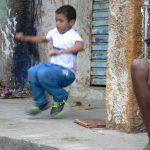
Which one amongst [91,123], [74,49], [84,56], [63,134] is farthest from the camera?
[84,56]

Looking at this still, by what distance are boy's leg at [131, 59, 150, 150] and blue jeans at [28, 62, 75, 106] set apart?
2.25 meters

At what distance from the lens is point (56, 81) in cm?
607

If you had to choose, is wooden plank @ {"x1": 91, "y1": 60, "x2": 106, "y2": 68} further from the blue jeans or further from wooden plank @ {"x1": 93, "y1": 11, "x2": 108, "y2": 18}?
the blue jeans

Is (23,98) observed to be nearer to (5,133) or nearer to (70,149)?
(5,133)

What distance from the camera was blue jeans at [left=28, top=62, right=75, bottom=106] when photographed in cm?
602

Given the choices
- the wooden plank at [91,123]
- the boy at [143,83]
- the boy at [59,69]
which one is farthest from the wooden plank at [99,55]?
the boy at [143,83]

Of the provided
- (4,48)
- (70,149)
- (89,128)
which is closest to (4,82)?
(4,48)

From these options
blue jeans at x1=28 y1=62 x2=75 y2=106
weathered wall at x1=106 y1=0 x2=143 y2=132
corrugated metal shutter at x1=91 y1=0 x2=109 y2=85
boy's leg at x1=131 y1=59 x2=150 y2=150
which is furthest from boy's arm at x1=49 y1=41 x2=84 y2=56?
corrugated metal shutter at x1=91 y1=0 x2=109 y2=85

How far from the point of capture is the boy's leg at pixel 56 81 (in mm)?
6016

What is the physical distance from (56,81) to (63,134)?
3.43ft

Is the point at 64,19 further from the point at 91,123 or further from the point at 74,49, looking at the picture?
the point at 91,123

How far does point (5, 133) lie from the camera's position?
523 cm

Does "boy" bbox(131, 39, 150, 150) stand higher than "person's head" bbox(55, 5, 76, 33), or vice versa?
"person's head" bbox(55, 5, 76, 33)

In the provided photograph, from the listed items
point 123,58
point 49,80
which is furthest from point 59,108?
point 123,58
